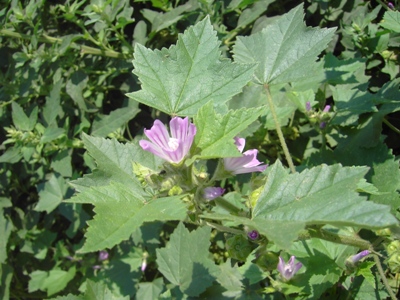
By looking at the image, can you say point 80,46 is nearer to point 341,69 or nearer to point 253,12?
point 253,12

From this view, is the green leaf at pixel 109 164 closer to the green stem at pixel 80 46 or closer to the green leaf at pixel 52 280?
the green stem at pixel 80 46

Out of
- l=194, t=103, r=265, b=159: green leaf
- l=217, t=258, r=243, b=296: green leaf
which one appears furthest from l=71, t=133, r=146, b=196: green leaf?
l=217, t=258, r=243, b=296: green leaf

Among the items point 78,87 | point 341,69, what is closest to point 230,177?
point 341,69

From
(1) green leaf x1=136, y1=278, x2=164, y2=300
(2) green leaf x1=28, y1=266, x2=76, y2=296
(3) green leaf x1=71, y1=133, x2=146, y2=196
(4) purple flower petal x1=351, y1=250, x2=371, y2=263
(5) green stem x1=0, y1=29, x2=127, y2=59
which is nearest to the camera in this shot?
(3) green leaf x1=71, y1=133, x2=146, y2=196

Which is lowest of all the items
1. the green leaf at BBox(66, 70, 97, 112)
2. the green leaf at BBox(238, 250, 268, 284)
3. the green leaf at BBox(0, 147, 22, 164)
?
the green leaf at BBox(238, 250, 268, 284)

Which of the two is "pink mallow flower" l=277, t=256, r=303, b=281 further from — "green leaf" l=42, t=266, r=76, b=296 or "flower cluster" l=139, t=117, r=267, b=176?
"green leaf" l=42, t=266, r=76, b=296

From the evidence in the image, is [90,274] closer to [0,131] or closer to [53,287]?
[53,287]

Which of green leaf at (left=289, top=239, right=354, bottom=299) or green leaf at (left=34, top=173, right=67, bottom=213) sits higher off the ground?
green leaf at (left=289, top=239, right=354, bottom=299)

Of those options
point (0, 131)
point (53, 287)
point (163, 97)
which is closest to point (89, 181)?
point (163, 97)

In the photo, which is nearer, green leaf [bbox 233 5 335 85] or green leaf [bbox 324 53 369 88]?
green leaf [bbox 233 5 335 85]
